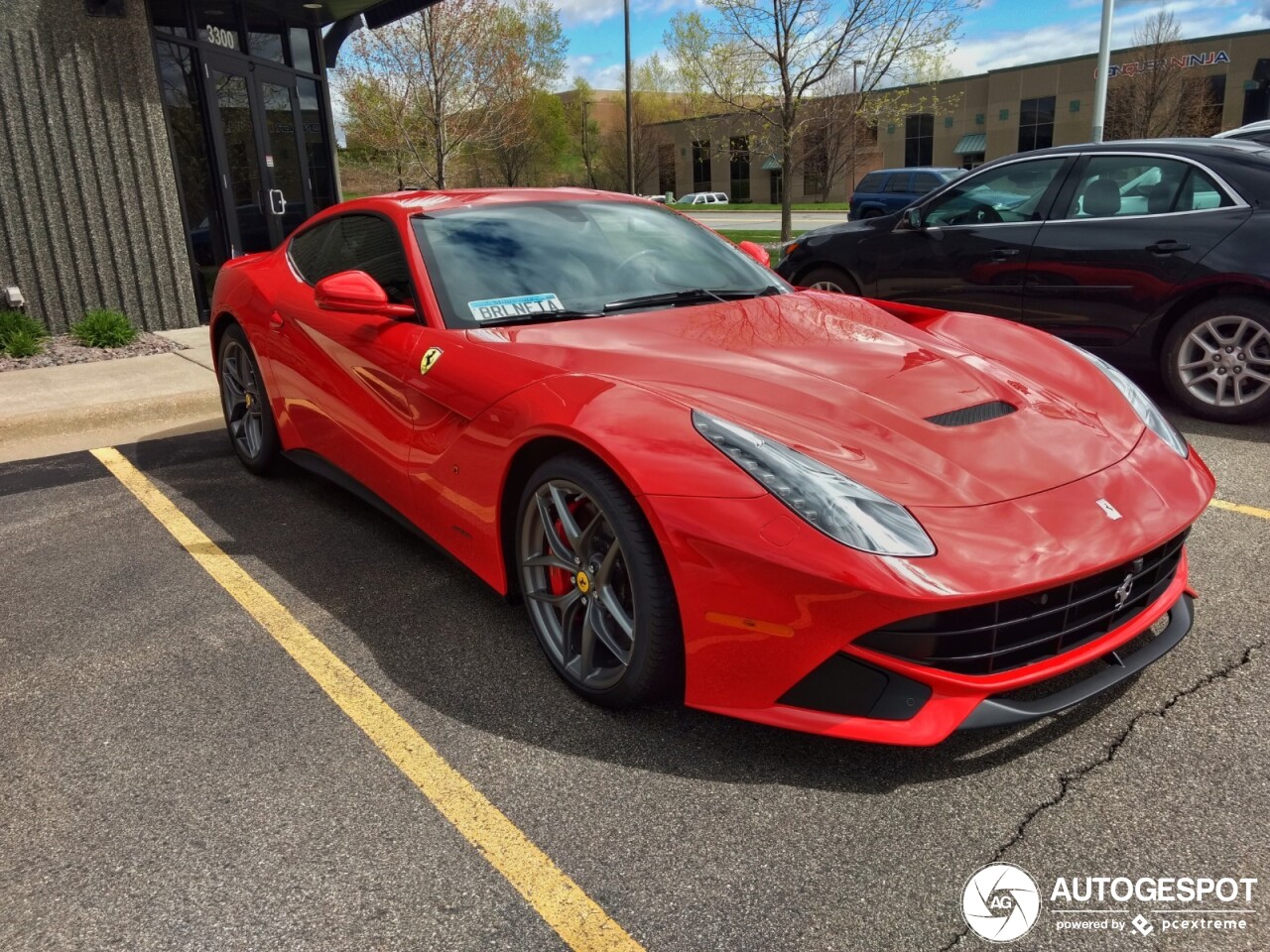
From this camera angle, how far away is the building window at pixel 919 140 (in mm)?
60312

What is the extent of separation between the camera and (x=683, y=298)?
3.50 metres

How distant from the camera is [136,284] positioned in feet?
29.8

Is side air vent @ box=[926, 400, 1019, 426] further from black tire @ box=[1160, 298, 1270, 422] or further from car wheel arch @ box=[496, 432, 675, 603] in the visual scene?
black tire @ box=[1160, 298, 1270, 422]

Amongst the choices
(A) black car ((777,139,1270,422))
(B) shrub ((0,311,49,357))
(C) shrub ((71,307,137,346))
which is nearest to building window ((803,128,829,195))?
(C) shrub ((71,307,137,346))

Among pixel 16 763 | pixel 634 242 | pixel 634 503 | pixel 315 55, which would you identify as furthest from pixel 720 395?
pixel 315 55

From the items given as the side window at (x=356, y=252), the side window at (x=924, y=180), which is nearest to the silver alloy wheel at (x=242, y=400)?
the side window at (x=356, y=252)

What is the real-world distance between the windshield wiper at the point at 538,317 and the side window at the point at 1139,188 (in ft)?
13.2

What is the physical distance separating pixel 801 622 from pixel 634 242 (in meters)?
2.04

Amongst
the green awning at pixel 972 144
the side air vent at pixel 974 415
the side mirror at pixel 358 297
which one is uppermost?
the green awning at pixel 972 144

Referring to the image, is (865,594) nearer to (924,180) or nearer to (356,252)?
(356,252)

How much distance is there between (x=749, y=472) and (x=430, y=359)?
1.35 metres

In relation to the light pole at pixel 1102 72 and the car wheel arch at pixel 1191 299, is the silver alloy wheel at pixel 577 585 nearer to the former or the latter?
the car wheel arch at pixel 1191 299

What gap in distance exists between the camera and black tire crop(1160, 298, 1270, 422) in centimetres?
519

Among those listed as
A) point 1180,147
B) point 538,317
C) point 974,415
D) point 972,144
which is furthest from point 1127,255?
point 972,144
